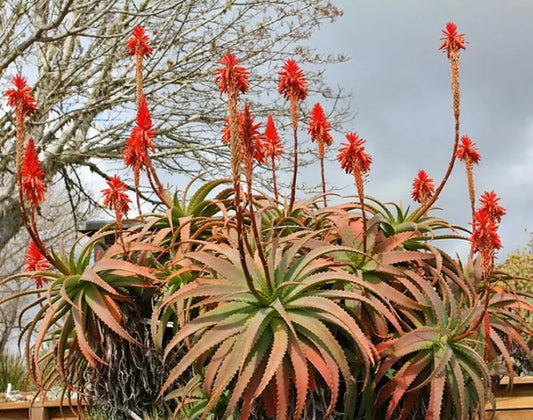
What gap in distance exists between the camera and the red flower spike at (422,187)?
237 cm

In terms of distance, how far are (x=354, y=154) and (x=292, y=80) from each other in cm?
35

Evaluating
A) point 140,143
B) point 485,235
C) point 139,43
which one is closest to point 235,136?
point 140,143

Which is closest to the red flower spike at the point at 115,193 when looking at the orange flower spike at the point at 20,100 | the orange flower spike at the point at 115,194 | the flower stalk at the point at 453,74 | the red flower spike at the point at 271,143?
the orange flower spike at the point at 115,194

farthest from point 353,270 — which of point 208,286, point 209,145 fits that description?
point 209,145

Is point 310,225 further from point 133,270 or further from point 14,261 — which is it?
point 14,261

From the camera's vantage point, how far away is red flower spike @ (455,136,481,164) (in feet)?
7.54

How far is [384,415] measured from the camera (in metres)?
1.91

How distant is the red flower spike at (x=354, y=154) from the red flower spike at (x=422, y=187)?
64 cm

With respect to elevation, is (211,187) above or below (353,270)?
above

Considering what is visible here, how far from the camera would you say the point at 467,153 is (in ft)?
7.54

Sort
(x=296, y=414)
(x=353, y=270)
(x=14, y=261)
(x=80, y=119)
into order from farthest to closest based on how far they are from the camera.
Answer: (x=14, y=261), (x=80, y=119), (x=353, y=270), (x=296, y=414)

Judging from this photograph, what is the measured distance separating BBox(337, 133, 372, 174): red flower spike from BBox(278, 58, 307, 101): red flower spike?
0.95 ft

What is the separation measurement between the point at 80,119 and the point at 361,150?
8.33 metres

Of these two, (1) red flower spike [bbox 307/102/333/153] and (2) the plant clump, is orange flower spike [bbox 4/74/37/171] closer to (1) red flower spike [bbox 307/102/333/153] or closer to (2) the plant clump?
(2) the plant clump
